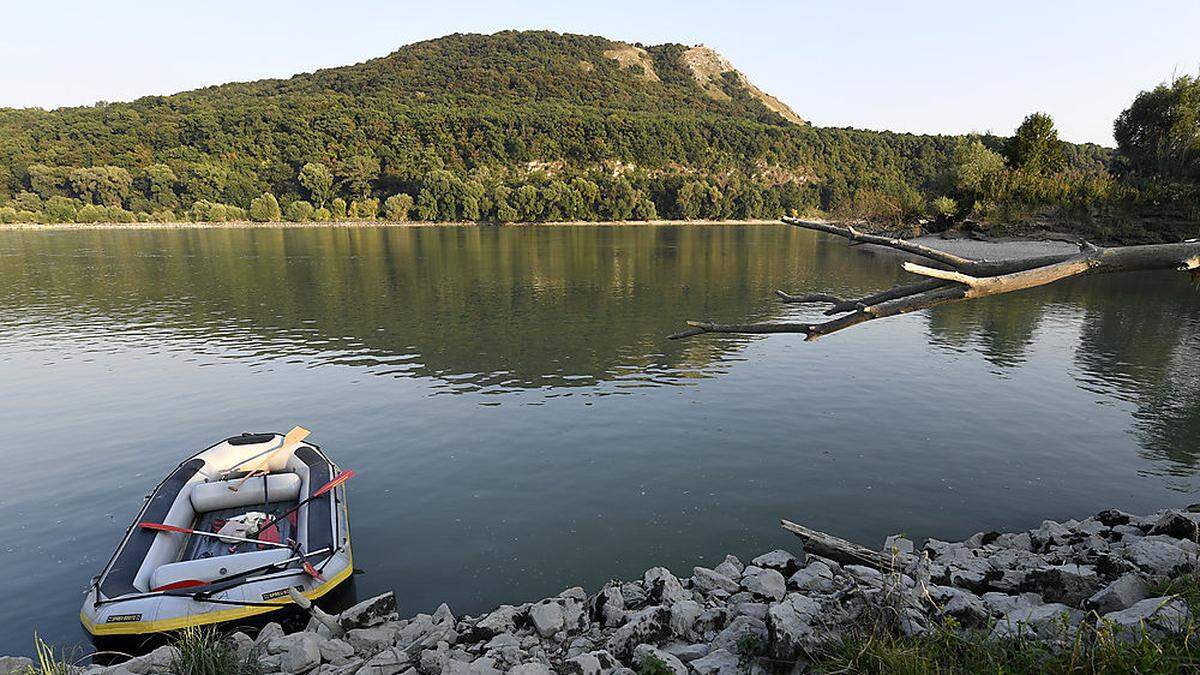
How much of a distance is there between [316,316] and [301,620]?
3126cm

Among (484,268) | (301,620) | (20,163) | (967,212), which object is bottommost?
(301,620)

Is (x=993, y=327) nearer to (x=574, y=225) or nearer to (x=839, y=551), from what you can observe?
(x=839, y=551)

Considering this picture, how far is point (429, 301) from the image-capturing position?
42.5m

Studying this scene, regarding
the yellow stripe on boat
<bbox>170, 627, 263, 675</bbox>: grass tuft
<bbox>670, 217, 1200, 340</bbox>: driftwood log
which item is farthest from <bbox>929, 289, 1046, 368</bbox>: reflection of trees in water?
<bbox>170, 627, 263, 675</bbox>: grass tuft

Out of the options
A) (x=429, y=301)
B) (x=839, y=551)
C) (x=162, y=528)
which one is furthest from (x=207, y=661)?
(x=429, y=301)

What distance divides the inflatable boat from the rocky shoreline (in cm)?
115

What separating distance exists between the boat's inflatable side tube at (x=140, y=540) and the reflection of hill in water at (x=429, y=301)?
11642mm

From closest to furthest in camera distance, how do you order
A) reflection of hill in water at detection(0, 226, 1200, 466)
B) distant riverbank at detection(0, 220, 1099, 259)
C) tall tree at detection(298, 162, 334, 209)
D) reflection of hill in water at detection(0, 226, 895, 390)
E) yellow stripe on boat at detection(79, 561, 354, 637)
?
yellow stripe on boat at detection(79, 561, 354, 637) < reflection of hill in water at detection(0, 226, 1200, 466) < reflection of hill in water at detection(0, 226, 895, 390) < distant riverbank at detection(0, 220, 1099, 259) < tall tree at detection(298, 162, 334, 209)

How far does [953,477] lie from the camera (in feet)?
50.7

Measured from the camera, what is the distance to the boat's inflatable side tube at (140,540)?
32.4 feet

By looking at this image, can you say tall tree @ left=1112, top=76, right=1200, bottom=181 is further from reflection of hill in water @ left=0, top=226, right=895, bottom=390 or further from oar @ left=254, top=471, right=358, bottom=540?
oar @ left=254, top=471, right=358, bottom=540

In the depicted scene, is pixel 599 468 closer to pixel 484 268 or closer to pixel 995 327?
pixel 995 327

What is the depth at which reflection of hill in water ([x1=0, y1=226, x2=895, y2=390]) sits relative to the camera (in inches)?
1106

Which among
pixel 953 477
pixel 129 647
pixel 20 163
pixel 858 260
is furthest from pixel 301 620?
pixel 20 163
